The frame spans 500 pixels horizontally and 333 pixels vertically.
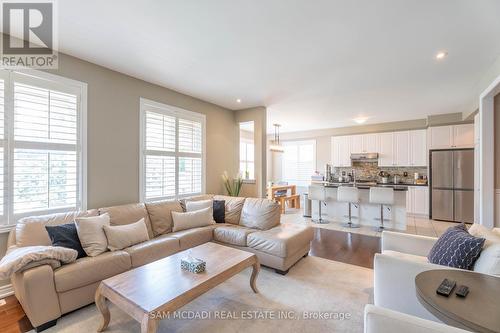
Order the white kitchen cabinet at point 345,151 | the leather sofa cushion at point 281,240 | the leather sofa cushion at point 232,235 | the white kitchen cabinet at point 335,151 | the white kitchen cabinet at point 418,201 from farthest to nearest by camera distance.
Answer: the white kitchen cabinet at point 335,151
the white kitchen cabinet at point 345,151
the white kitchen cabinet at point 418,201
the leather sofa cushion at point 232,235
the leather sofa cushion at point 281,240

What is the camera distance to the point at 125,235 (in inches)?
105

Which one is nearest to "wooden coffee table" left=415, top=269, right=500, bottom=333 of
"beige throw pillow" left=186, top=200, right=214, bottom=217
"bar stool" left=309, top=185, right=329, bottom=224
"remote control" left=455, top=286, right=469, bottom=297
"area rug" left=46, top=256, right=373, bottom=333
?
"remote control" left=455, top=286, right=469, bottom=297

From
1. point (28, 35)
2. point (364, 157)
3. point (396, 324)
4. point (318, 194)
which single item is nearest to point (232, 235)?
point (396, 324)

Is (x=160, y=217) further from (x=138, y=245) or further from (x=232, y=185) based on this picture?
(x=232, y=185)

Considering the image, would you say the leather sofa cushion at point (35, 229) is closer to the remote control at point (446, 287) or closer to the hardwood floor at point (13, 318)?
the hardwood floor at point (13, 318)

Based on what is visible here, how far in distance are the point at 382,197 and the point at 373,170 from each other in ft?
8.91

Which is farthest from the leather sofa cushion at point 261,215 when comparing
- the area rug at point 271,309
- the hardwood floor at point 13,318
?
the hardwood floor at point 13,318

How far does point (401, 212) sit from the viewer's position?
4.97 meters

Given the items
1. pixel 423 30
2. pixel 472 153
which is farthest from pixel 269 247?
pixel 472 153

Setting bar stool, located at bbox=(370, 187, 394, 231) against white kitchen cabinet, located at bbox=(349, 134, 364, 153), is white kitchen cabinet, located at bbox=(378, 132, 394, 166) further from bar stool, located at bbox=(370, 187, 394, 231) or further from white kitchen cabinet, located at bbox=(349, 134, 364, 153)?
bar stool, located at bbox=(370, 187, 394, 231)

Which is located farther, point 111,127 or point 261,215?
point 261,215

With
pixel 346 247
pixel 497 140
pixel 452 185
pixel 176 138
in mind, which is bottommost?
pixel 346 247

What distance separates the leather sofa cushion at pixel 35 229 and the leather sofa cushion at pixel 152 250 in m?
0.80

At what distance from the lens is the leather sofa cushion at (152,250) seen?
8.35ft
